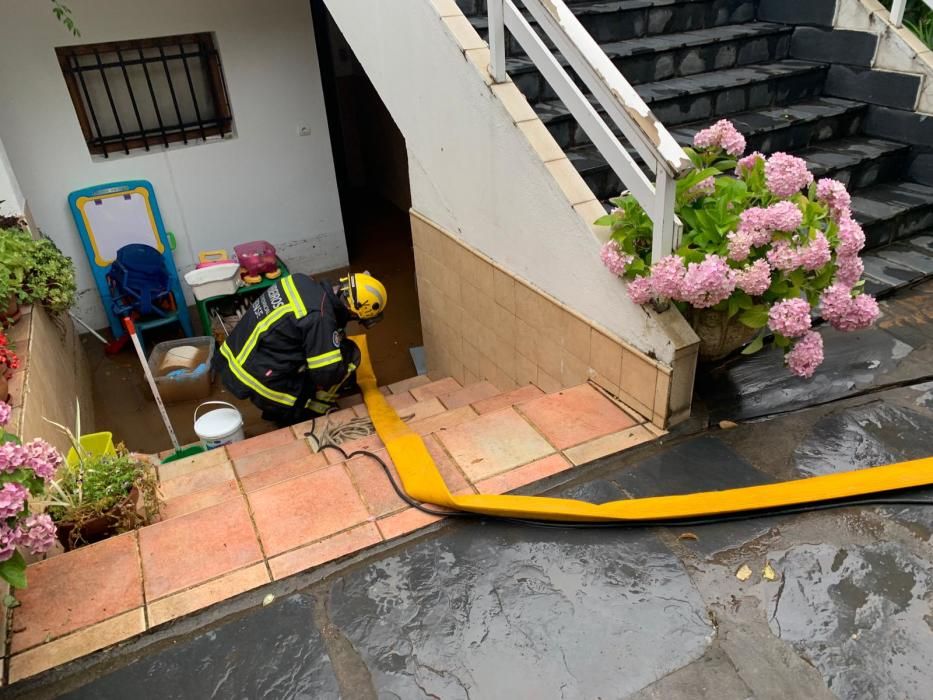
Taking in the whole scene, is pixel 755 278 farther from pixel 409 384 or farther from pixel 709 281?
pixel 409 384

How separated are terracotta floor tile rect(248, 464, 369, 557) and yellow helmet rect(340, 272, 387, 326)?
1.92 m

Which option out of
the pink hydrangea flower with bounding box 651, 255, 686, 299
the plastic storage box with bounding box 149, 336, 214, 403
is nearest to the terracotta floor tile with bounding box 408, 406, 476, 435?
the pink hydrangea flower with bounding box 651, 255, 686, 299

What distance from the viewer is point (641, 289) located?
273 centimetres

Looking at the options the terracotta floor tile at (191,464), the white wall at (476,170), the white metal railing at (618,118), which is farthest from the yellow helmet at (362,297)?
the white metal railing at (618,118)

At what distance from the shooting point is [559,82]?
2840 mm

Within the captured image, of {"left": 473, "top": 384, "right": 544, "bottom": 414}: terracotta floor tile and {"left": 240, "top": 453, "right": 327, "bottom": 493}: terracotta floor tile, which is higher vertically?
{"left": 240, "top": 453, "right": 327, "bottom": 493}: terracotta floor tile

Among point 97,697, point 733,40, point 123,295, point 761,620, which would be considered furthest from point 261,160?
point 761,620

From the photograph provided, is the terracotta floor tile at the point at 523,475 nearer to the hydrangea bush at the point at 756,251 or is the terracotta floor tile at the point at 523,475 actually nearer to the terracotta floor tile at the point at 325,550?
the terracotta floor tile at the point at 325,550

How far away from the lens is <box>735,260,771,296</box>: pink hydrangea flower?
2531mm

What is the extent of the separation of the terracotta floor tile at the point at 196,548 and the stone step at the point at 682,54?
295 centimetres

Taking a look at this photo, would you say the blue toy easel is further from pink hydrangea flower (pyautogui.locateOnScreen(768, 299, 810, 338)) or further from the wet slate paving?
pink hydrangea flower (pyautogui.locateOnScreen(768, 299, 810, 338))

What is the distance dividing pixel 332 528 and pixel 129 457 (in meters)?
1.03

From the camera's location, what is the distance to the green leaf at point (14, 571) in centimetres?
196

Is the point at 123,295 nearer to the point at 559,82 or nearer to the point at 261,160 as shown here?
the point at 261,160
